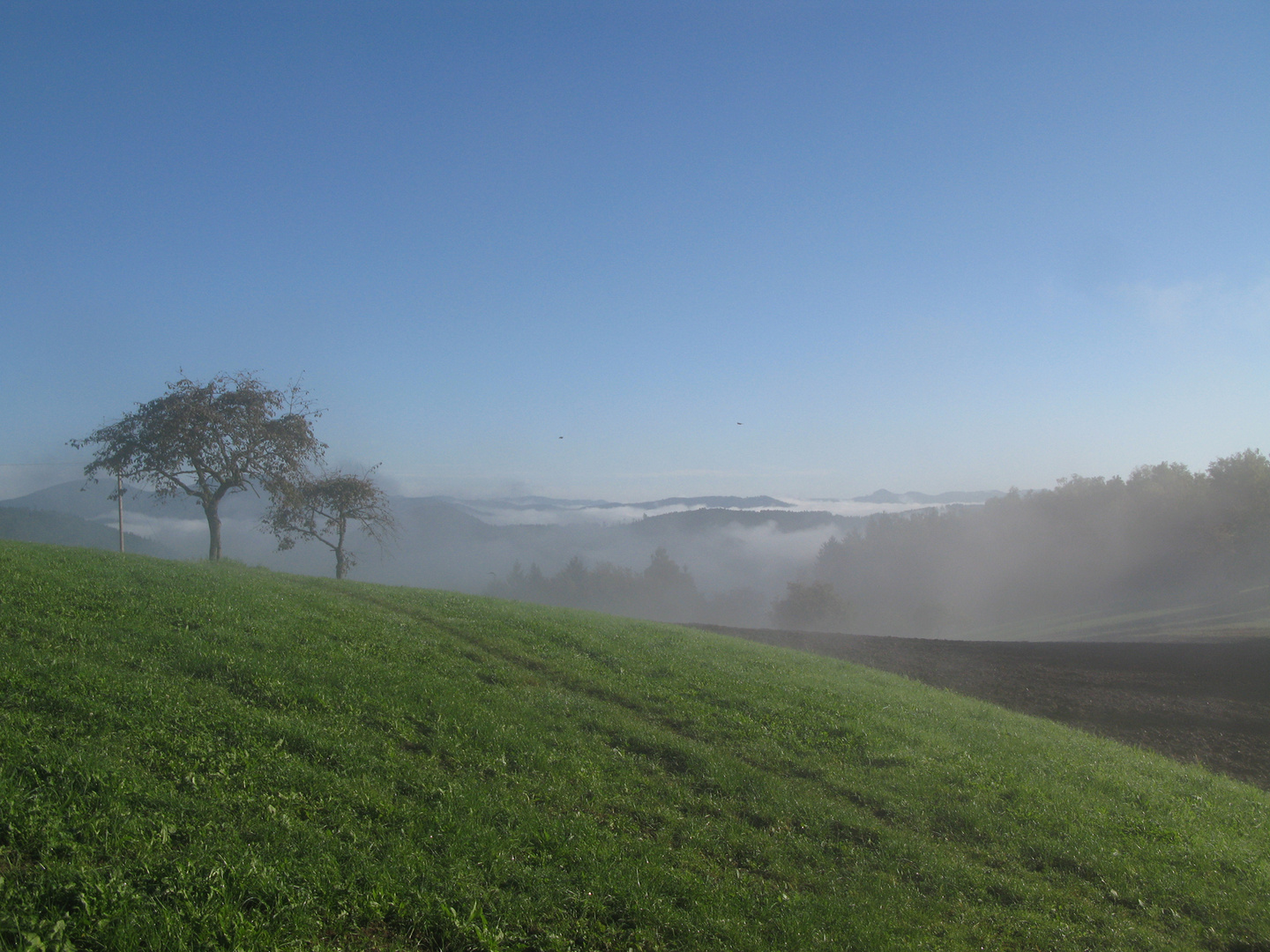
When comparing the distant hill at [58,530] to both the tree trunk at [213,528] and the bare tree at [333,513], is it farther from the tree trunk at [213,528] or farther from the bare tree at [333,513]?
the tree trunk at [213,528]

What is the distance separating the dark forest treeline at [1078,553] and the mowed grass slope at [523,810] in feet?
161

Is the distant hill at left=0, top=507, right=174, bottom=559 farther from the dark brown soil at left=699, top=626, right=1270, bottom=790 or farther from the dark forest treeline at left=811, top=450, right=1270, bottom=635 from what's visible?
the dark brown soil at left=699, top=626, right=1270, bottom=790

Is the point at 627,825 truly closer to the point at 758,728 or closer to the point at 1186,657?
the point at 758,728

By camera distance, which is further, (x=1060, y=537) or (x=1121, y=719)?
(x=1060, y=537)

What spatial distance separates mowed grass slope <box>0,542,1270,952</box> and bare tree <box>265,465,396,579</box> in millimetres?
29253

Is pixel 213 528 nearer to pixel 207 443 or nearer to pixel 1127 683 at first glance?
pixel 207 443

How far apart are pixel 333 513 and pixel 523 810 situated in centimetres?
4120

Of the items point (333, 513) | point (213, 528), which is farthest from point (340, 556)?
point (213, 528)

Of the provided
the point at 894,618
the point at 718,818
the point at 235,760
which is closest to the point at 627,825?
the point at 718,818

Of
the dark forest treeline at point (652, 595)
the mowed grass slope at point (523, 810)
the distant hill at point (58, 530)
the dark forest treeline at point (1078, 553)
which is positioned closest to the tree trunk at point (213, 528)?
the mowed grass slope at point (523, 810)

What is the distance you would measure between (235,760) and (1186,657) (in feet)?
96.0

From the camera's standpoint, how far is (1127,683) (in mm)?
21078

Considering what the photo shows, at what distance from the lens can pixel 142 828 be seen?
616 centimetres

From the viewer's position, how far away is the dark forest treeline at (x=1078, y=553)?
5581 cm
